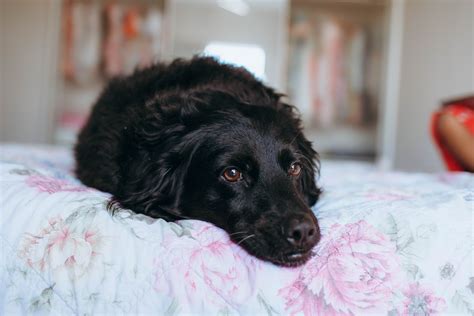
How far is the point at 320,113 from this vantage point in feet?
14.4

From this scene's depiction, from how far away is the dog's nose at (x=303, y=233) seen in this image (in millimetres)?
1018

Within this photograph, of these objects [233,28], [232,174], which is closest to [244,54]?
[233,28]

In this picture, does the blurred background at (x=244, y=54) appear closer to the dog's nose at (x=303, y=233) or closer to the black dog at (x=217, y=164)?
the black dog at (x=217, y=164)

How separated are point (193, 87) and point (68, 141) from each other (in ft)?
10.3

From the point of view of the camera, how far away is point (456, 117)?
2.07m

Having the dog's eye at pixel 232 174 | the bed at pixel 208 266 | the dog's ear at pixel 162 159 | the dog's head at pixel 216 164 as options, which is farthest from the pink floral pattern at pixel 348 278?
the dog's ear at pixel 162 159

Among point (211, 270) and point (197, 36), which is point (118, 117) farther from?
point (197, 36)

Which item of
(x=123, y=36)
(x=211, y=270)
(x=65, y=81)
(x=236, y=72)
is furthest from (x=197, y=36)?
(x=211, y=270)

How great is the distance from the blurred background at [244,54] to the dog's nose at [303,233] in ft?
10.5

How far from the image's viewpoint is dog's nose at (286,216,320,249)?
1.02 metres

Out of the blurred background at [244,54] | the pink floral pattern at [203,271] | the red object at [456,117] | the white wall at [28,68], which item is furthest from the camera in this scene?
the white wall at [28,68]

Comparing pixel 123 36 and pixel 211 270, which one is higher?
pixel 123 36

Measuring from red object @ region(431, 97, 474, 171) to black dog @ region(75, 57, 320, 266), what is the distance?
2.97ft

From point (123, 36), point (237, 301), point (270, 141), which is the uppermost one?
point (123, 36)
